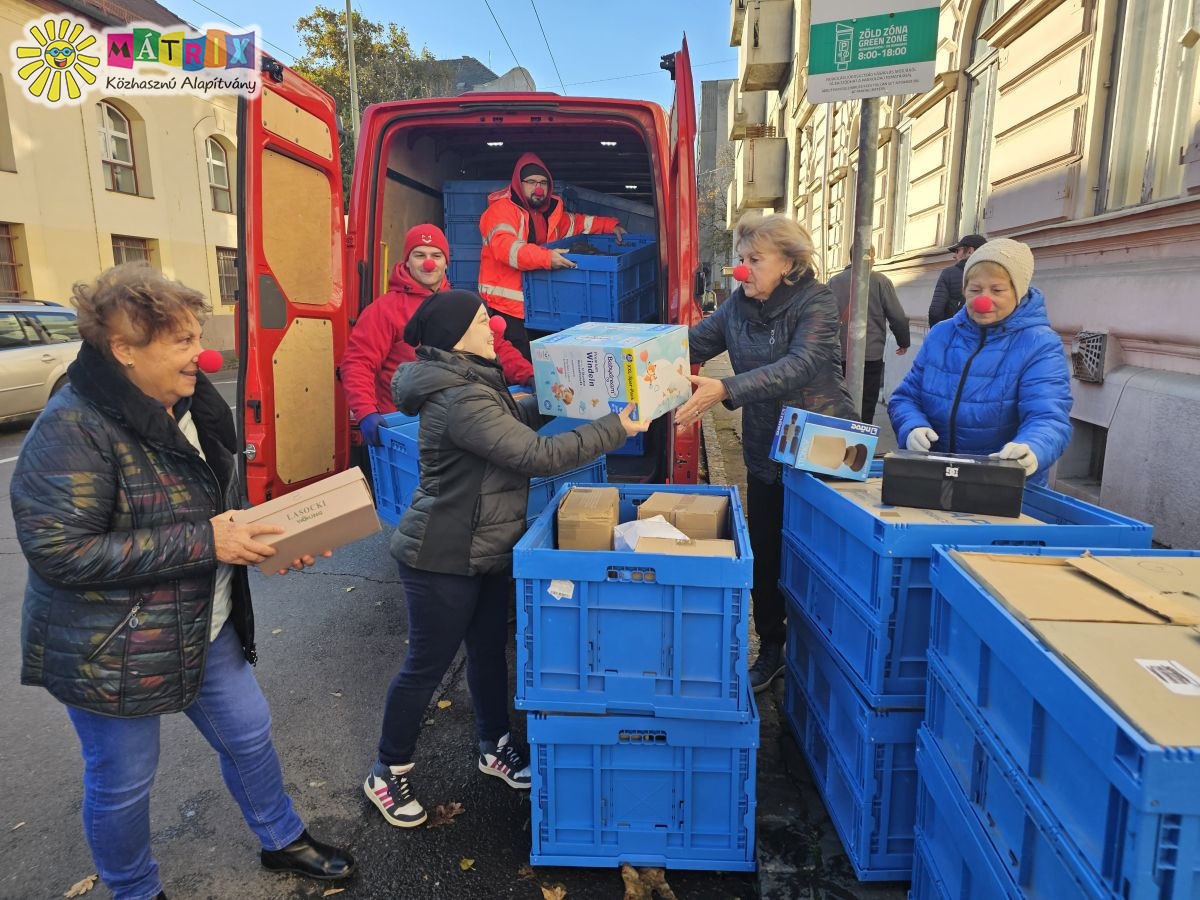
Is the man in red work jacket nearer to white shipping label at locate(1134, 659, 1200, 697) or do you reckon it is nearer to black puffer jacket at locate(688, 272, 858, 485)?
black puffer jacket at locate(688, 272, 858, 485)

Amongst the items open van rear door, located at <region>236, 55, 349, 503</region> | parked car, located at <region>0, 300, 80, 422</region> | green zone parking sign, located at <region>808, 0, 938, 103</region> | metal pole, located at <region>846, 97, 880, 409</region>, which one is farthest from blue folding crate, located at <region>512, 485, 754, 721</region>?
parked car, located at <region>0, 300, 80, 422</region>

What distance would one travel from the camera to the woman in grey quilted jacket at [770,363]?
2994mm

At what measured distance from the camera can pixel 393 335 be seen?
13.6 ft

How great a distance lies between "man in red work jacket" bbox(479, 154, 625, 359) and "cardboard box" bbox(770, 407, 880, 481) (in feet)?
8.53

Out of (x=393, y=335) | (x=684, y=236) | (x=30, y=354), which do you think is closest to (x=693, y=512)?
(x=684, y=236)

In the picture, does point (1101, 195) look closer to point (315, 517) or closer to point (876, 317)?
point (876, 317)

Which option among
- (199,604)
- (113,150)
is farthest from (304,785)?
(113,150)

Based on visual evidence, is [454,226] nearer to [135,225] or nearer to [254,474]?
[254,474]

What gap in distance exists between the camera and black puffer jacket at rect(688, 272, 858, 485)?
117 inches

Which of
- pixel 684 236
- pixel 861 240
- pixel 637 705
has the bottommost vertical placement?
pixel 637 705

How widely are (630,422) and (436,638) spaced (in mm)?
959

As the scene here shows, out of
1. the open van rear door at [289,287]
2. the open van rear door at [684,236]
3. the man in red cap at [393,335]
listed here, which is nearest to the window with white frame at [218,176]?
the open van rear door at [289,287]

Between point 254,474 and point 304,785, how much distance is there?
1658 millimetres

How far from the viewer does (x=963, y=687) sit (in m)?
1.68
